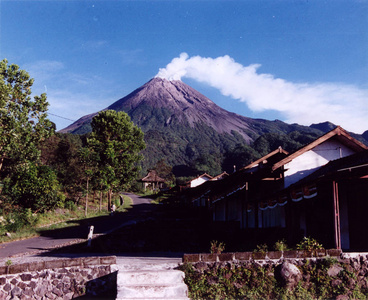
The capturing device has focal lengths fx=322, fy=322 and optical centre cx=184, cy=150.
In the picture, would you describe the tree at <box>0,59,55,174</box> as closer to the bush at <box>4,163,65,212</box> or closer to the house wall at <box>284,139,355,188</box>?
the bush at <box>4,163,65,212</box>

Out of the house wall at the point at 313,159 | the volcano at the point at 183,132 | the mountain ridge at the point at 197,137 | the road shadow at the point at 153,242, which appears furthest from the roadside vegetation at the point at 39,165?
the volcano at the point at 183,132

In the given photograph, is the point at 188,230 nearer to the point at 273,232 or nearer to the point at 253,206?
the point at 253,206

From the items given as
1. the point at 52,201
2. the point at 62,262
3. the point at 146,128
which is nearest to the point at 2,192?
the point at 52,201

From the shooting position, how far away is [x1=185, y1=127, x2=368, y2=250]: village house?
10.4 metres

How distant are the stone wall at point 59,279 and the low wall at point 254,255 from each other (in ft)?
6.85

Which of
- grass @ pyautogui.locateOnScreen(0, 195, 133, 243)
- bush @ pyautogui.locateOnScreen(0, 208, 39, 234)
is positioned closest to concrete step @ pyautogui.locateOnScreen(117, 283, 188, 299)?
grass @ pyautogui.locateOnScreen(0, 195, 133, 243)

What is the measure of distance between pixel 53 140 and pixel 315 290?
Result: 38.9m

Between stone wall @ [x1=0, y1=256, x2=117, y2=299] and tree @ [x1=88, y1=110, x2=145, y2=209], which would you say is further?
tree @ [x1=88, y1=110, x2=145, y2=209]

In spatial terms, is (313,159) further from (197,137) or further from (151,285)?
(197,137)

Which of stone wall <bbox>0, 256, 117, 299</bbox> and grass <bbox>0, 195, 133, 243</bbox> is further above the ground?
grass <bbox>0, 195, 133, 243</bbox>

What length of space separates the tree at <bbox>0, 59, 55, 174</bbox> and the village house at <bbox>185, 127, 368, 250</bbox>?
42.1 ft

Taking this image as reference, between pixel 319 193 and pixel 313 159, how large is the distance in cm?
266

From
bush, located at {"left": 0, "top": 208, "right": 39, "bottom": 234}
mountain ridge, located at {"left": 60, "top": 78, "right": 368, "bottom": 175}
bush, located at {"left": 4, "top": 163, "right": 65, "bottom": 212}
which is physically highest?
mountain ridge, located at {"left": 60, "top": 78, "right": 368, "bottom": 175}

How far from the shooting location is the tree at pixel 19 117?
18641 millimetres
